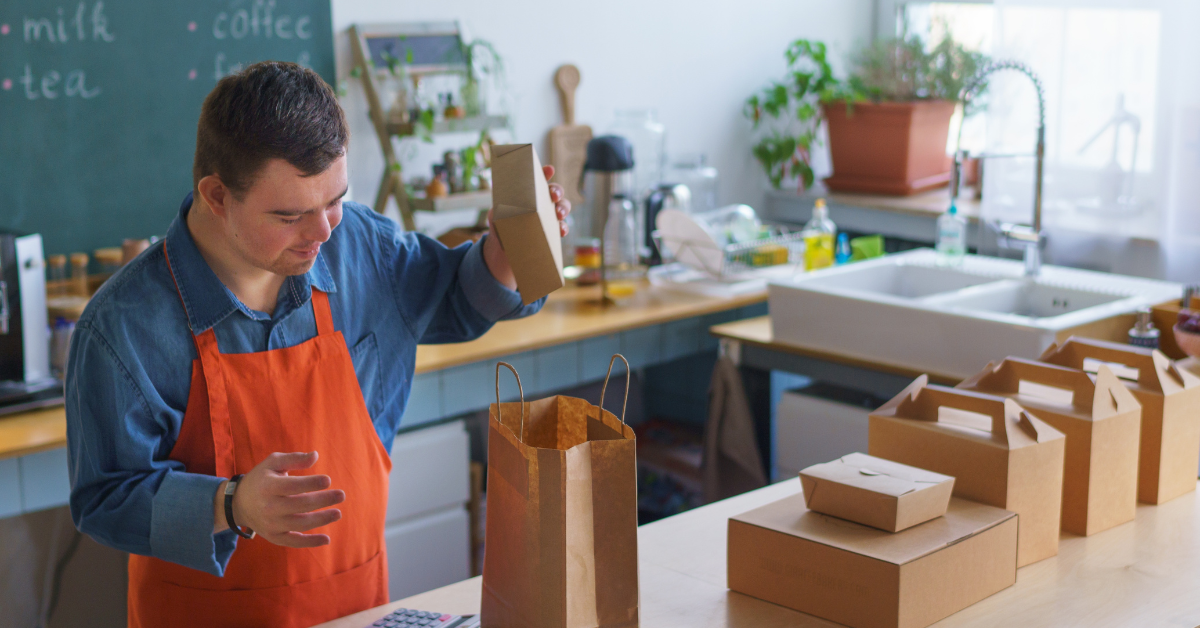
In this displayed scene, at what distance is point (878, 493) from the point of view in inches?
50.0

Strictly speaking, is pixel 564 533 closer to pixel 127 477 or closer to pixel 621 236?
pixel 127 477

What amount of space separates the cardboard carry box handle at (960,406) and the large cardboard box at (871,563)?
0.12m

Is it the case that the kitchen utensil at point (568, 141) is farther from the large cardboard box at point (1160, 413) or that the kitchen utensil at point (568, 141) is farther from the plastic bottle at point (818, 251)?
the large cardboard box at point (1160, 413)

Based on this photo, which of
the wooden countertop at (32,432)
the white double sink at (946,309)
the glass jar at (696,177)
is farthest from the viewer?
the glass jar at (696,177)

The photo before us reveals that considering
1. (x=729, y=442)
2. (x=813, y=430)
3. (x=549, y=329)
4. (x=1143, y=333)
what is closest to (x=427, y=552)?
(x=549, y=329)

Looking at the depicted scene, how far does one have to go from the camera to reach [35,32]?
8.48 ft

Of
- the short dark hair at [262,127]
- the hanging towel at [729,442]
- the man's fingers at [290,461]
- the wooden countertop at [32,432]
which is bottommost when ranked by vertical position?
the hanging towel at [729,442]

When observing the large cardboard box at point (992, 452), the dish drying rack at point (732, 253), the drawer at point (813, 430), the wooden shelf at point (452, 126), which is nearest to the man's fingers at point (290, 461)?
the large cardboard box at point (992, 452)

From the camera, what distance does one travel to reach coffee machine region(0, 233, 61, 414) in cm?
221

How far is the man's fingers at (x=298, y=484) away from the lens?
1117 mm

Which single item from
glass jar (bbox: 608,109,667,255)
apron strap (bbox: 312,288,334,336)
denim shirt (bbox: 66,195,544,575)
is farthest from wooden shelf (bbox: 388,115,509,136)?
apron strap (bbox: 312,288,334,336)

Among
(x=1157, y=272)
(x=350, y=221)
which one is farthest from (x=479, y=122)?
(x=1157, y=272)

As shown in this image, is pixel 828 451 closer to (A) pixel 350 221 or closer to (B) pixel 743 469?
(B) pixel 743 469

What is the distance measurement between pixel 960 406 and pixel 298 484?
0.86m
